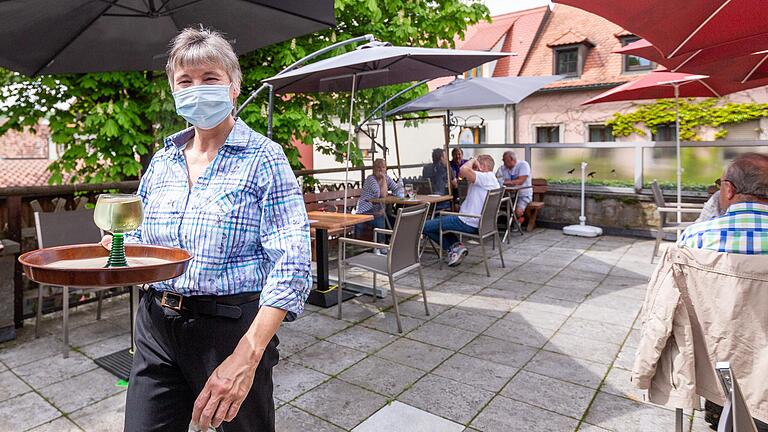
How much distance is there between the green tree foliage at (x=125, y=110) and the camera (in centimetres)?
603

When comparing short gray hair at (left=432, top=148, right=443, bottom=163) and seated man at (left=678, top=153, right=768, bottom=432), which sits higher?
short gray hair at (left=432, top=148, right=443, bottom=163)

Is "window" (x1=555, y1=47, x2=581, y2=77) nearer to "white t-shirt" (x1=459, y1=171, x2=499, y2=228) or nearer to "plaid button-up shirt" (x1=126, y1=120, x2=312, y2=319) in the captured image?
"white t-shirt" (x1=459, y1=171, x2=499, y2=228)

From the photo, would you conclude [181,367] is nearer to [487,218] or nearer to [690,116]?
[487,218]

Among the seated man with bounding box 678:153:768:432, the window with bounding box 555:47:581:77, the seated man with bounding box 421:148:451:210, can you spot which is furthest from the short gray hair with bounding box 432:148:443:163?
the window with bounding box 555:47:581:77

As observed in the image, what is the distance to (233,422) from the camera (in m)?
1.40

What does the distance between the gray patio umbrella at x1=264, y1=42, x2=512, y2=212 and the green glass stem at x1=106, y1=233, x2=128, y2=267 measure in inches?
119

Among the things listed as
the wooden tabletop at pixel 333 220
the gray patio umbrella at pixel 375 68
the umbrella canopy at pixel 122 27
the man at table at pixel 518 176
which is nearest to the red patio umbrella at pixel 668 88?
the man at table at pixel 518 176

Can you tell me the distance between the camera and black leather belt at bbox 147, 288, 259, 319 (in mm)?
1388

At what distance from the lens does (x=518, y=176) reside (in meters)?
8.69

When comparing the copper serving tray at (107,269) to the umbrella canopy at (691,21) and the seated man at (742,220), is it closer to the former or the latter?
the umbrella canopy at (691,21)

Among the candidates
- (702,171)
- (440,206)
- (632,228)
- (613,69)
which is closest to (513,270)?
(440,206)

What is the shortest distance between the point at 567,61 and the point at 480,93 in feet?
49.5

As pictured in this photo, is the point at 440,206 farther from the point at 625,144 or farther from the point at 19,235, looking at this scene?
the point at 19,235

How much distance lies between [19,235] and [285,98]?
13.8 ft
